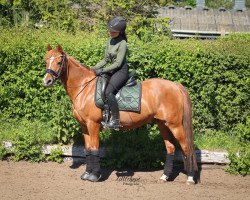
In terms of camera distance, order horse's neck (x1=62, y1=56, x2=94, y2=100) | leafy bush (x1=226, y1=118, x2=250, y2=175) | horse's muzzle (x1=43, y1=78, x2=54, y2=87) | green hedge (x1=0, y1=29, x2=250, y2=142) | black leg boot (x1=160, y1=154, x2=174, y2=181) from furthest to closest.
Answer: green hedge (x1=0, y1=29, x2=250, y2=142), leafy bush (x1=226, y1=118, x2=250, y2=175), black leg boot (x1=160, y1=154, x2=174, y2=181), horse's neck (x1=62, y1=56, x2=94, y2=100), horse's muzzle (x1=43, y1=78, x2=54, y2=87)

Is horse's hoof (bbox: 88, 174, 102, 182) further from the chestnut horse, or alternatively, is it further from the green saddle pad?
the green saddle pad

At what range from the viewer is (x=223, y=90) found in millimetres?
8859

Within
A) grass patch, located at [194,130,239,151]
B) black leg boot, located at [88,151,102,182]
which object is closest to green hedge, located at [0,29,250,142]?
grass patch, located at [194,130,239,151]

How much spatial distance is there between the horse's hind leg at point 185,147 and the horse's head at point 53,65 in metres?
2.13

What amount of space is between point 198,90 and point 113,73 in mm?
2576

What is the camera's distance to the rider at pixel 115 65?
677 centimetres

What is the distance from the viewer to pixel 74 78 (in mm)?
7164

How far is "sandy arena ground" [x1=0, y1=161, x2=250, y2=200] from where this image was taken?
263 inches

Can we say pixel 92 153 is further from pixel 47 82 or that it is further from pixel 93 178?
pixel 47 82

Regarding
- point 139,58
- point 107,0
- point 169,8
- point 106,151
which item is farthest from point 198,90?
point 169,8

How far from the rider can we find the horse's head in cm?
70

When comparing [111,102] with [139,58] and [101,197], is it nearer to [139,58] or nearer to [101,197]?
[101,197]

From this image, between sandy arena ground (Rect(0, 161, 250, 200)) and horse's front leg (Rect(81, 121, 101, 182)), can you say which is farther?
horse's front leg (Rect(81, 121, 101, 182))

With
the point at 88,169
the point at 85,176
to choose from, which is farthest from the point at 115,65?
the point at 85,176
